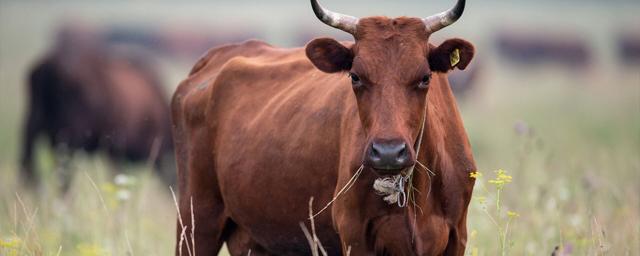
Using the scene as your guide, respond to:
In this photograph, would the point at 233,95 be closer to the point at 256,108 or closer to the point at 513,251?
the point at 256,108

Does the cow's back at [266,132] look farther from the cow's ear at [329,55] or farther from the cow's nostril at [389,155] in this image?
the cow's nostril at [389,155]

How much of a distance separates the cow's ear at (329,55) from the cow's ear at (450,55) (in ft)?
1.70

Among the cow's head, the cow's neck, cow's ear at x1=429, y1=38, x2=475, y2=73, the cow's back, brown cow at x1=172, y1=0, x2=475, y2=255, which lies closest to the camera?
the cow's head

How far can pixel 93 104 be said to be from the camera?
19188 millimetres

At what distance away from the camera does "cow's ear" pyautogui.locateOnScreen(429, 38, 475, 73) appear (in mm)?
6988

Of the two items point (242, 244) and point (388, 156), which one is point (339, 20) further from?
point (242, 244)

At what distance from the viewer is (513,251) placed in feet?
32.8

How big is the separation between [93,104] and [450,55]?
42.4ft

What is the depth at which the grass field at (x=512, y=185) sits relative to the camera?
9.12 meters

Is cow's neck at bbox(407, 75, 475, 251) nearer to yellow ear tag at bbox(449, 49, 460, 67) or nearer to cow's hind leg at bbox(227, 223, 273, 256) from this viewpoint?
yellow ear tag at bbox(449, 49, 460, 67)

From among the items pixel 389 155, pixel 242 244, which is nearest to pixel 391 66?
pixel 389 155

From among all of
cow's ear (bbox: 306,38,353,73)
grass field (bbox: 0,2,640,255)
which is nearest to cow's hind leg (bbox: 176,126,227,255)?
grass field (bbox: 0,2,640,255)

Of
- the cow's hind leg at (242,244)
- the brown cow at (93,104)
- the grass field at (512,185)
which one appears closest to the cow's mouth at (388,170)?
the grass field at (512,185)

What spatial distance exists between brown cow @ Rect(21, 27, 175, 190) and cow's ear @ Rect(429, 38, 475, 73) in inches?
420
